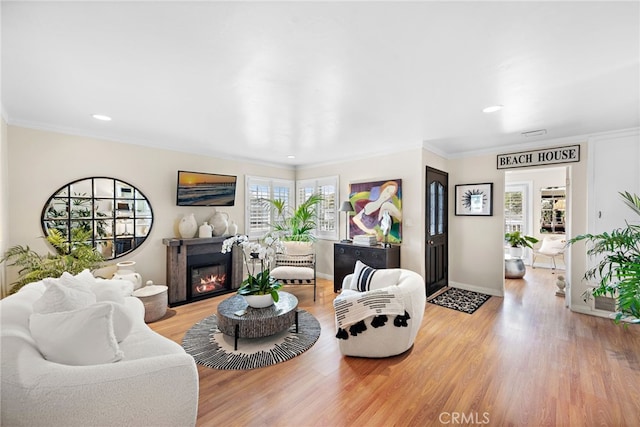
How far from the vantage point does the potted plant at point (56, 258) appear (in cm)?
284

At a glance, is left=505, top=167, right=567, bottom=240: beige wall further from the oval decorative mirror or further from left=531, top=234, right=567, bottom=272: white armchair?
the oval decorative mirror

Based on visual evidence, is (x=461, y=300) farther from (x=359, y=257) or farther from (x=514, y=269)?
(x=514, y=269)

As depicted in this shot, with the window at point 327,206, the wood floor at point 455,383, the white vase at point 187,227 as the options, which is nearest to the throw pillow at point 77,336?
the wood floor at point 455,383

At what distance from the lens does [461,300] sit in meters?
4.12

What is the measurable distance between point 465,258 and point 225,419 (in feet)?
14.2

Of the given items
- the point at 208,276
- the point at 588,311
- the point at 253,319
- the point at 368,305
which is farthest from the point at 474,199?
the point at 208,276

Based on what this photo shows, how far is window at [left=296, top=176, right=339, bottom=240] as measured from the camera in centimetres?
A: 530

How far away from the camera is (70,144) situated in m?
3.36

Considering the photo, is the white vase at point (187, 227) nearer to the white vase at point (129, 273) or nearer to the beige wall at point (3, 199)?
the white vase at point (129, 273)

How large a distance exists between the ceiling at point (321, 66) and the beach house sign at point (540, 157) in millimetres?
419

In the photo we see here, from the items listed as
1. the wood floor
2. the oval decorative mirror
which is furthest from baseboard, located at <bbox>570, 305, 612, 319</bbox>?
the oval decorative mirror

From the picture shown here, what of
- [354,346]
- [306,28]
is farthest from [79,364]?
[306,28]

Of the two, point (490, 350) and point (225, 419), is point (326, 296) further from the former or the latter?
point (225, 419)

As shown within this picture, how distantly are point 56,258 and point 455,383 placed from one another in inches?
169
